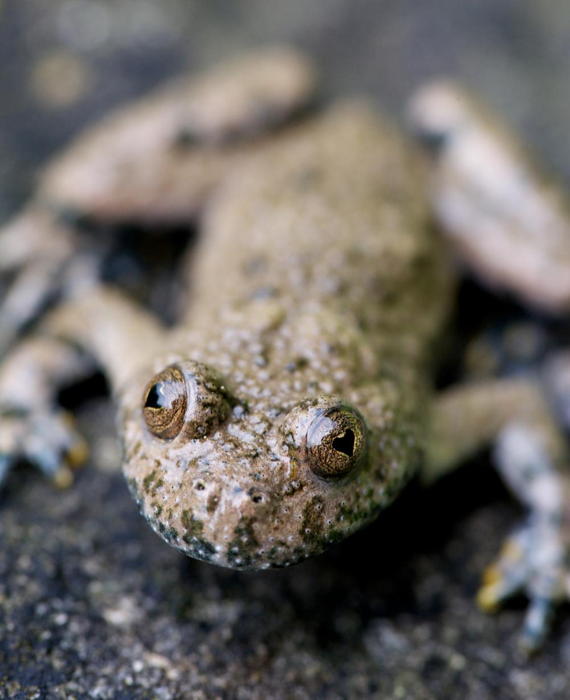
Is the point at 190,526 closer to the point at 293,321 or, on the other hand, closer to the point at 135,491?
the point at 135,491

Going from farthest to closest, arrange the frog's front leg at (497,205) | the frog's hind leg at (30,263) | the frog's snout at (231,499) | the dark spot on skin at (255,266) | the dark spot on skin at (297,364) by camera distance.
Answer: the frog's hind leg at (30,263), the frog's front leg at (497,205), the dark spot on skin at (255,266), the dark spot on skin at (297,364), the frog's snout at (231,499)

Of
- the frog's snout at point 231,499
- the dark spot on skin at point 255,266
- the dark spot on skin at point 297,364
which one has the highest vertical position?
the dark spot on skin at point 297,364

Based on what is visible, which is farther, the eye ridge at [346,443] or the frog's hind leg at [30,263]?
the frog's hind leg at [30,263]

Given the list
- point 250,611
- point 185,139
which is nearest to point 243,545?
point 250,611

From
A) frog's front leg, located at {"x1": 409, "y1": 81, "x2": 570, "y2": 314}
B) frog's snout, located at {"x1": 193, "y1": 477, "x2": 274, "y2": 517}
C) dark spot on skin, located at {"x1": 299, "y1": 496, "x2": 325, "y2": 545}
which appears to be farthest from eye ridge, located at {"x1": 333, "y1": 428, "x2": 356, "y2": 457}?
frog's front leg, located at {"x1": 409, "y1": 81, "x2": 570, "y2": 314}

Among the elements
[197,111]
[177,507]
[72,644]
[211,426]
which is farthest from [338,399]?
[197,111]

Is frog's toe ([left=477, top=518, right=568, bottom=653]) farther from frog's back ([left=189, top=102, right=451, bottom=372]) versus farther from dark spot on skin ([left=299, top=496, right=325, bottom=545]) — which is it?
dark spot on skin ([left=299, top=496, right=325, bottom=545])

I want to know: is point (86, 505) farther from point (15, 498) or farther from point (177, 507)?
point (177, 507)

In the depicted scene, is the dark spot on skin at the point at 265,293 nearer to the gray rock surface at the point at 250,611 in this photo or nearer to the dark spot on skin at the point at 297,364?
the dark spot on skin at the point at 297,364

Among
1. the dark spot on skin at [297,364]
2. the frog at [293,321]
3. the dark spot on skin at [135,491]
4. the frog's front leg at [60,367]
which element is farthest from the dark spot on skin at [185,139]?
the dark spot on skin at [135,491]
